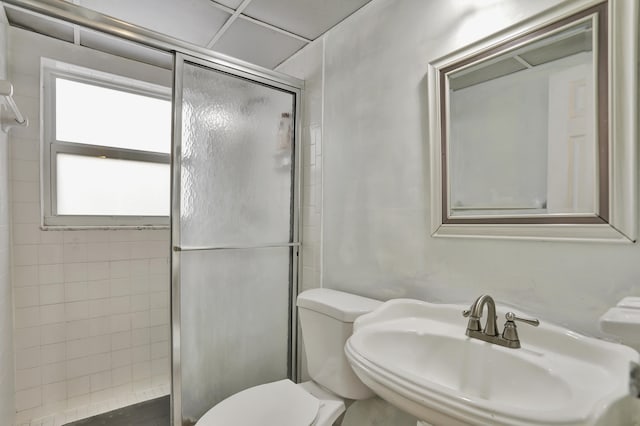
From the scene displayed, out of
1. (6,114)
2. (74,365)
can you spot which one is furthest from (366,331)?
(74,365)

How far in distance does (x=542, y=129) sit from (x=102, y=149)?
2382 millimetres

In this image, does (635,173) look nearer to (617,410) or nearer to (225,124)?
(617,410)

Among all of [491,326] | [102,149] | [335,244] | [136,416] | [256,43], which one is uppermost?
[256,43]

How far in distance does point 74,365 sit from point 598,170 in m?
2.70

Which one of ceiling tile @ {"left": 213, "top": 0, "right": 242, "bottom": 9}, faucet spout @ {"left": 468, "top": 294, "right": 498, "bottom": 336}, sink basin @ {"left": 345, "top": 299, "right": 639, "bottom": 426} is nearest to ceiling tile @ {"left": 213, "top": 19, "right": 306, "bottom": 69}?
ceiling tile @ {"left": 213, "top": 0, "right": 242, "bottom": 9}

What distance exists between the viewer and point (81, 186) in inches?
84.5

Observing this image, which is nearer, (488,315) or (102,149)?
(488,315)

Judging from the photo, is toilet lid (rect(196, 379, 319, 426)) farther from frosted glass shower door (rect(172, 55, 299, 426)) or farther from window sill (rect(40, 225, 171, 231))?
window sill (rect(40, 225, 171, 231))

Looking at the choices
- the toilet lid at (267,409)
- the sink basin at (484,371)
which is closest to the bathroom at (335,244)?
the sink basin at (484,371)

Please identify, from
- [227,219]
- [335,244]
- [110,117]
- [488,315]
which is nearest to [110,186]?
[110,117]

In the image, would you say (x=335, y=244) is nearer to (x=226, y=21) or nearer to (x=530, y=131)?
(x=530, y=131)

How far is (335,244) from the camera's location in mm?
1739

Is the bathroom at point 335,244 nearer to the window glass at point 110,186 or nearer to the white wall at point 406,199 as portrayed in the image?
the white wall at point 406,199

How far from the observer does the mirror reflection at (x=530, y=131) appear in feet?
3.00
